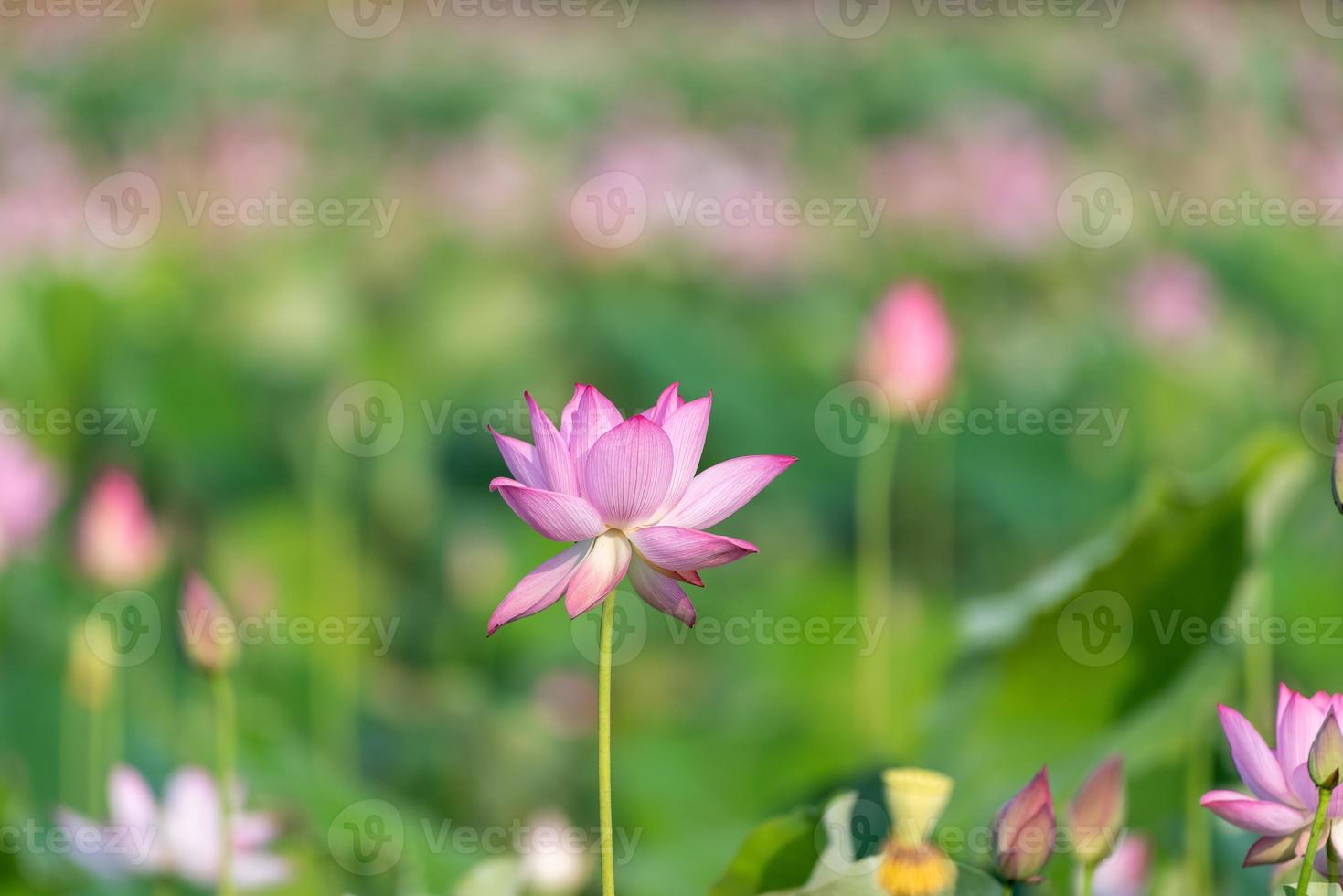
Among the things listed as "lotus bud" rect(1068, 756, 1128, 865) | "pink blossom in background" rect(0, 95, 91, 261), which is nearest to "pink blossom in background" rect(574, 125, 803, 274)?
"pink blossom in background" rect(0, 95, 91, 261)

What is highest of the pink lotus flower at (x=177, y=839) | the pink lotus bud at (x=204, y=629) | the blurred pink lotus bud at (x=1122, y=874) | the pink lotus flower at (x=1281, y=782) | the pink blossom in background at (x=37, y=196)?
the pink blossom in background at (x=37, y=196)

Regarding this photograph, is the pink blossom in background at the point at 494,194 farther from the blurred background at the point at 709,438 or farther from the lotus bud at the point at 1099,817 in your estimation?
the lotus bud at the point at 1099,817

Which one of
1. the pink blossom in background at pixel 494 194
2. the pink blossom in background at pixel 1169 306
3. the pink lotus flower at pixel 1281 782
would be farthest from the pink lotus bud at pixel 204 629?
the pink blossom in background at pixel 494 194

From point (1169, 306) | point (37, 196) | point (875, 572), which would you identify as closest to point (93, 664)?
point (875, 572)

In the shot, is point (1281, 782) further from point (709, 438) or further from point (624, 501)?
point (709, 438)

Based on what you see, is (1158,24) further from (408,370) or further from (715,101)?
(408,370)
